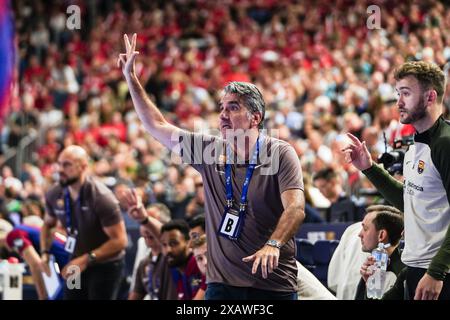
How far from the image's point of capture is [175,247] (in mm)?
8086

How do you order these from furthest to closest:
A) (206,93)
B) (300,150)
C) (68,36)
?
1. (68,36)
2. (206,93)
3. (300,150)

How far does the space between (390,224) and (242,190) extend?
144 centimetres

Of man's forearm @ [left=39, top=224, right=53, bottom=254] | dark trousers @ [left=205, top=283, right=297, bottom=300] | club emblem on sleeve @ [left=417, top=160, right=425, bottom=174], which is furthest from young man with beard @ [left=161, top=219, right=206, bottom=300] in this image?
club emblem on sleeve @ [left=417, top=160, right=425, bottom=174]

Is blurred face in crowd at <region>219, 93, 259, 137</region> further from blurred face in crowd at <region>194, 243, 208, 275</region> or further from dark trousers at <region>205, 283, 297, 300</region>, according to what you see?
blurred face in crowd at <region>194, 243, 208, 275</region>

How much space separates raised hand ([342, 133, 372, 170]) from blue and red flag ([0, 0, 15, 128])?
15005mm

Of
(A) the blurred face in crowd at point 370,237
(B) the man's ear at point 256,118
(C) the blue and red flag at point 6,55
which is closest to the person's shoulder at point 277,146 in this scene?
(B) the man's ear at point 256,118

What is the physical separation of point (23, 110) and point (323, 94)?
6920 mm

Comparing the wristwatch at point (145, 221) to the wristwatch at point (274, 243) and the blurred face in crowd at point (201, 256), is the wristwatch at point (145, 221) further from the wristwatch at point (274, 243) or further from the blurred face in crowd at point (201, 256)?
the wristwatch at point (274, 243)

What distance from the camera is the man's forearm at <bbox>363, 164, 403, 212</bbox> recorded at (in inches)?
208

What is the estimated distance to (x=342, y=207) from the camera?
914cm

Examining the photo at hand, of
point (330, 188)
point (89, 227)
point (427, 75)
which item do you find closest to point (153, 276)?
point (89, 227)

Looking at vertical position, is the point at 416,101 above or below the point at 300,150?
above
